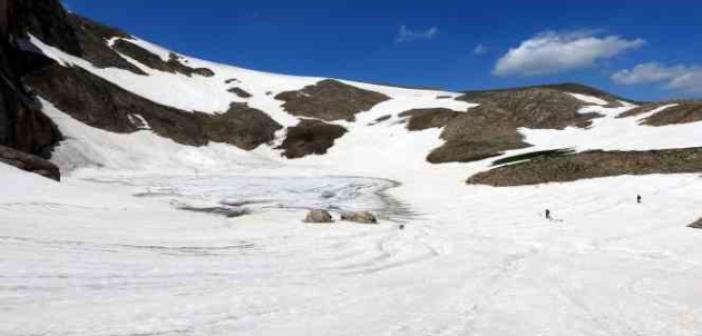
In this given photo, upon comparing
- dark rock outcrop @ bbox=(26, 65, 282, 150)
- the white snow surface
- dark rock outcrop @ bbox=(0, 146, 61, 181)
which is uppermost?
dark rock outcrop @ bbox=(26, 65, 282, 150)

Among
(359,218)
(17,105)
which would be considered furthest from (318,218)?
(17,105)

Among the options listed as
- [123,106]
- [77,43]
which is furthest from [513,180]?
[77,43]

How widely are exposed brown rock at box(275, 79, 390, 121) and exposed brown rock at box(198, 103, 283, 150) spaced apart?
906 cm

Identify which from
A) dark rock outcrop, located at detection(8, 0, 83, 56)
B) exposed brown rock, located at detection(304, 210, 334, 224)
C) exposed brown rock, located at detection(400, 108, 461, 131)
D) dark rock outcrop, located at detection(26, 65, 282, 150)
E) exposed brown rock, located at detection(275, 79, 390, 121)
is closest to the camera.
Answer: exposed brown rock, located at detection(304, 210, 334, 224)

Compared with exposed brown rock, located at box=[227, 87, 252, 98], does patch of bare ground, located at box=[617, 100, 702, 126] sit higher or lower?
lower

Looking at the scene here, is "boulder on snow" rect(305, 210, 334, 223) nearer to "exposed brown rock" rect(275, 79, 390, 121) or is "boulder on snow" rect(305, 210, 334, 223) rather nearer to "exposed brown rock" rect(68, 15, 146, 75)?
"exposed brown rock" rect(68, 15, 146, 75)

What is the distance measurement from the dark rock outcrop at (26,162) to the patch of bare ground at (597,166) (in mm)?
28358

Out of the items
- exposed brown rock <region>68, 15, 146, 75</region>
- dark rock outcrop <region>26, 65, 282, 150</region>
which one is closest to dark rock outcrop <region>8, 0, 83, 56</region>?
exposed brown rock <region>68, 15, 146, 75</region>

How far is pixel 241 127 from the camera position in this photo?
307 feet

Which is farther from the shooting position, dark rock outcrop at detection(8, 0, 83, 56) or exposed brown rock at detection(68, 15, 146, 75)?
exposed brown rock at detection(68, 15, 146, 75)

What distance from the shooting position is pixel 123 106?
75062mm

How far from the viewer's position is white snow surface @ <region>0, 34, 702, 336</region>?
34.2ft

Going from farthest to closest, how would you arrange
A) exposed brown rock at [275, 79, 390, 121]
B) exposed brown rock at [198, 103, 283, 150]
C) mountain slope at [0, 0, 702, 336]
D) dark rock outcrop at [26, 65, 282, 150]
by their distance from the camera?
exposed brown rock at [275, 79, 390, 121] < exposed brown rock at [198, 103, 283, 150] < dark rock outcrop at [26, 65, 282, 150] < mountain slope at [0, 0, 702, 336]

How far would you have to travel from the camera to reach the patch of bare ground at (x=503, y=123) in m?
66.4
